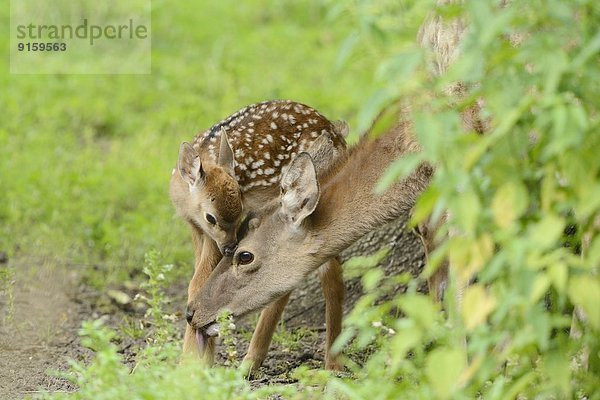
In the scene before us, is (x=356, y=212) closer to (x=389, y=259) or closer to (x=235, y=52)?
(x=389, y=259)

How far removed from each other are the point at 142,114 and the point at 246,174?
478 centimetres

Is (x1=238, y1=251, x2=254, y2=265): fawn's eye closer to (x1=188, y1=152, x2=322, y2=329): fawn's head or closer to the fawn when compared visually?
(x1=188, y1=152, x2=322, y2=329): fawn's head

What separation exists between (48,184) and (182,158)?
3.10 m

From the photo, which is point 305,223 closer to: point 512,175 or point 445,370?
point 512,175

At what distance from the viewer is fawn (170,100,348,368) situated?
23.5 ft

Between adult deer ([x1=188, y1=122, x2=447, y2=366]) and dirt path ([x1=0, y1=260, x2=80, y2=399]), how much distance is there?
958mm

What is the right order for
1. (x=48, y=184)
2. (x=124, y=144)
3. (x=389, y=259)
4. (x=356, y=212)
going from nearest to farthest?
(x=356, y=212)
(x=389, y=259)
(x=48, y=184)
(x=124, y=144)

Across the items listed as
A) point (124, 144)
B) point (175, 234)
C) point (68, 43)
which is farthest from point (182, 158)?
point (68, 43)

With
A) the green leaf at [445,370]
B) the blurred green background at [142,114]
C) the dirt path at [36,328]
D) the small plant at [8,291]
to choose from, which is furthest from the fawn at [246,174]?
the green leaf at [445,370]

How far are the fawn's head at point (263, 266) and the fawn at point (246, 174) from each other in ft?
0.49

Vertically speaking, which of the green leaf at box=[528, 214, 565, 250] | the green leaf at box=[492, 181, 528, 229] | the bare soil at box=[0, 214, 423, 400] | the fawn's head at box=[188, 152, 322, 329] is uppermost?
the green leaf at box=[492, 181, 528, 229]

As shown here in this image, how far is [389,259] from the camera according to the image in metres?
8.18

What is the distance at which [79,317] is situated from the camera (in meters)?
8.13

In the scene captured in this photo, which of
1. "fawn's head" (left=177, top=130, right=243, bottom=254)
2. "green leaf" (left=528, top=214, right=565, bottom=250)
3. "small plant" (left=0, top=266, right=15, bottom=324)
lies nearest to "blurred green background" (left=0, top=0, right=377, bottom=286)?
"small plant" (left=0, top=266, right=15, bottom=324)
